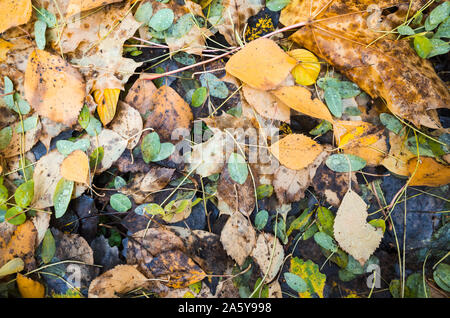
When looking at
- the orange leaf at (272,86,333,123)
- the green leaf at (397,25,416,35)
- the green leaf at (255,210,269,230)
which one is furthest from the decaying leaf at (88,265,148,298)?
the green leaf at (397,25,416,35)

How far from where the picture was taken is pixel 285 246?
1.06 metres

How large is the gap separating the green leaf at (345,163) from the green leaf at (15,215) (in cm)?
108

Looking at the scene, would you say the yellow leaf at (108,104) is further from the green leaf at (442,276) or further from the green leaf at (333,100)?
the green leaf at (442,276)

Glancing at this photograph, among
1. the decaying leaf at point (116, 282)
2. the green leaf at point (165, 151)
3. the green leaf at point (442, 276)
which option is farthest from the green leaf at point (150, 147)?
the green leaf at point (442, 276)

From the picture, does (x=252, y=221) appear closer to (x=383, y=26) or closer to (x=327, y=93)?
(x=327, y=93)

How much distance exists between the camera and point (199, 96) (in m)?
1.08

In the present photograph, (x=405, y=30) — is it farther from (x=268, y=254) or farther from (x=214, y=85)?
(x=268, y=254)

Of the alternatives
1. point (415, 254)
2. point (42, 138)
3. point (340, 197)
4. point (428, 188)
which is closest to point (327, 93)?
point (340, 197)

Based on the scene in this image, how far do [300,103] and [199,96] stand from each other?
1.18 feet

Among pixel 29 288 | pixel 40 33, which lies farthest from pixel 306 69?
pixel 29 288

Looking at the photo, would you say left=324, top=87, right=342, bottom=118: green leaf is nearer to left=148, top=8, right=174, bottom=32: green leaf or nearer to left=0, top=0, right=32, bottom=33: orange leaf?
left=148, top=8, right=174, bottom=32: green leaf

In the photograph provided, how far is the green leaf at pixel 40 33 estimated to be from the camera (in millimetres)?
1025

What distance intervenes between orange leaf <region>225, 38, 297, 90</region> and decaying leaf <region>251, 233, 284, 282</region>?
1.73 feet

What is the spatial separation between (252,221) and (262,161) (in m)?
0.22
